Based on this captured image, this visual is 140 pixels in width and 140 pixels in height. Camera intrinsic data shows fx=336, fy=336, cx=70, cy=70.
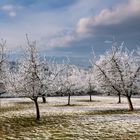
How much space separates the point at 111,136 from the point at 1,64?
26.7 meters

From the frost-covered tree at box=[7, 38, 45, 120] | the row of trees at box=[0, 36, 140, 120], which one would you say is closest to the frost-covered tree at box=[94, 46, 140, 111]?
the row of trees at box=[0, 36, 140, 120]

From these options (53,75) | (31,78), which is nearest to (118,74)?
(53,75)

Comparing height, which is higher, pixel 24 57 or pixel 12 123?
pixel 24 57

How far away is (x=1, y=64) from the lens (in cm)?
5216

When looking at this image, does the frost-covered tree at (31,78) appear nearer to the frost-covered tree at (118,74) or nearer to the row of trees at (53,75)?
the row of trees at (53,75)

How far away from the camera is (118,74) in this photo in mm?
54781

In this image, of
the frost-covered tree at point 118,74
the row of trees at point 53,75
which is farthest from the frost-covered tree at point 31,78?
the frost-covered tree at point 118,74

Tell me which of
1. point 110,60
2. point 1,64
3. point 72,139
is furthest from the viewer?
point 110,60

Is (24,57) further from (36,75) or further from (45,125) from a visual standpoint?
(45,125)

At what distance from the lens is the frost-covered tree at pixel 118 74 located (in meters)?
54.2

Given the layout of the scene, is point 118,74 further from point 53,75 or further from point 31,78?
point 31,78

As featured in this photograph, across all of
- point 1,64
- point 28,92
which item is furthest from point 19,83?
point 1,64

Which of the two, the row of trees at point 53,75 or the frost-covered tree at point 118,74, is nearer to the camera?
the row of trees at point 53,75

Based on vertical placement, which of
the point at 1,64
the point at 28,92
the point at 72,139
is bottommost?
the point at 72,139
